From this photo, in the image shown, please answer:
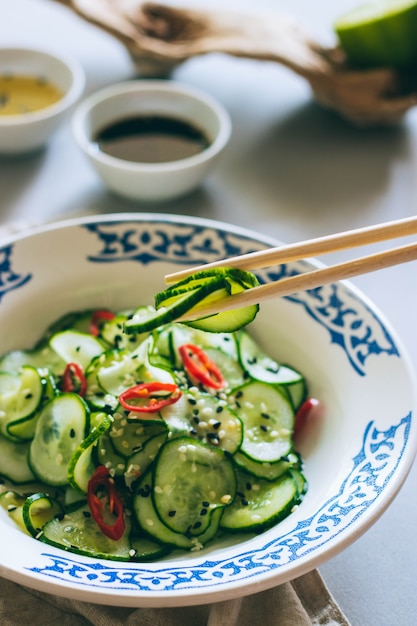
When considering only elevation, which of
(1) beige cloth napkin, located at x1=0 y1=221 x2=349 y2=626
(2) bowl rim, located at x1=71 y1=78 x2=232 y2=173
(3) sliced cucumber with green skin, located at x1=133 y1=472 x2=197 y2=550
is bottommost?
(1) beige cloth napkin, located at x1=0 y1=221 x2=349 y2=626

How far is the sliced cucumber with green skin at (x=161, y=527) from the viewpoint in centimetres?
152

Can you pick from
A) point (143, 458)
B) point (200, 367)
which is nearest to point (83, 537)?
point (143, 458)

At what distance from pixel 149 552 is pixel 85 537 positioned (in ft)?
0.44

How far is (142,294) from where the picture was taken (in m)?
2.05

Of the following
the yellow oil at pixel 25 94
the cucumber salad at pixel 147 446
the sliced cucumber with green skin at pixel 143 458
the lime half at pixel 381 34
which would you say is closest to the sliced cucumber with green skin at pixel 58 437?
the cucumber salad at pixel 147 446

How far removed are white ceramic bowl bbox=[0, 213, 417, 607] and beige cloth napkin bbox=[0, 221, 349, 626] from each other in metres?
0.12

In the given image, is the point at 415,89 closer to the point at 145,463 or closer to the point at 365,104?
the point at 365,104

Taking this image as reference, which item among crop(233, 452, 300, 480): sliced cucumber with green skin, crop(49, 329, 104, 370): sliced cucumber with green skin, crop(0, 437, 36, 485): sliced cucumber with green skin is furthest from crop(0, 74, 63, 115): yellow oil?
crop(233, 452, 300, 480): sliced cucumber with green skin

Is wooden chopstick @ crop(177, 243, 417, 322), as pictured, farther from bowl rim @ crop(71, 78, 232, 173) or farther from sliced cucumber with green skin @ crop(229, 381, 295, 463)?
bowl rim @ crop(71, 78, 232, 173)

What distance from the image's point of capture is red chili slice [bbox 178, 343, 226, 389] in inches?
68.8

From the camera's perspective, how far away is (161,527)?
1.53 m

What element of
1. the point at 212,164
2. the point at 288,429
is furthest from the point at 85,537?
the point at 212,164

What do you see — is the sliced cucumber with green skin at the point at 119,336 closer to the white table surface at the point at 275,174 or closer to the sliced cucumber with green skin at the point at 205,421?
the sliced cucumber with green skin at the point at 205,421

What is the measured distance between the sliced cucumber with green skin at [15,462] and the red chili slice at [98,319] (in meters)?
0.38
